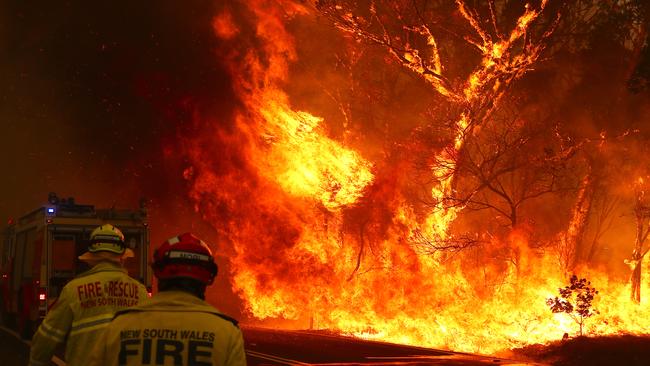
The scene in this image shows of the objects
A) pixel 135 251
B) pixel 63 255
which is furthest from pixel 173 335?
pixel 63 255

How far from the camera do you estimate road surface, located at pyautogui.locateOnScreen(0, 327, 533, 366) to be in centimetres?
1274

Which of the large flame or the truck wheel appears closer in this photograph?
the truck wheel

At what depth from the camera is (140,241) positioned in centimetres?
1527

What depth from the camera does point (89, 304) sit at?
4.65 m

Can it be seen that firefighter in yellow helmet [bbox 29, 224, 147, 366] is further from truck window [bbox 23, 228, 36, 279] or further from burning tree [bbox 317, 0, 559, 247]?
burning tree [bbox 317, 0, 559, 247]

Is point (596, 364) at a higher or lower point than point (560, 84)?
lower

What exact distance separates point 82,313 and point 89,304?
71 millimetres

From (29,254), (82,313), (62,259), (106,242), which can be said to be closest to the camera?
(82,313)

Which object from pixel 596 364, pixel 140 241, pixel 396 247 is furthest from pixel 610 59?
pixel 140 241

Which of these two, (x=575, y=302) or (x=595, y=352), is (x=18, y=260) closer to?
(x=595, y=352)

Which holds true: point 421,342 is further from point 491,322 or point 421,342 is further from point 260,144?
point 260,144

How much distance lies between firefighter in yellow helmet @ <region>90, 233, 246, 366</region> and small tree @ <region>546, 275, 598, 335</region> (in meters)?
15.8

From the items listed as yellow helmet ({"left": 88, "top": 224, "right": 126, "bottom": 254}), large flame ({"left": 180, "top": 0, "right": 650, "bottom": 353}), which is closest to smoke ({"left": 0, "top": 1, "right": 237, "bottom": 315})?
large flame ({"left": 180, "top": 0, "right": 650, "bottom": 353})

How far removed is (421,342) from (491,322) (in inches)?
69.0
